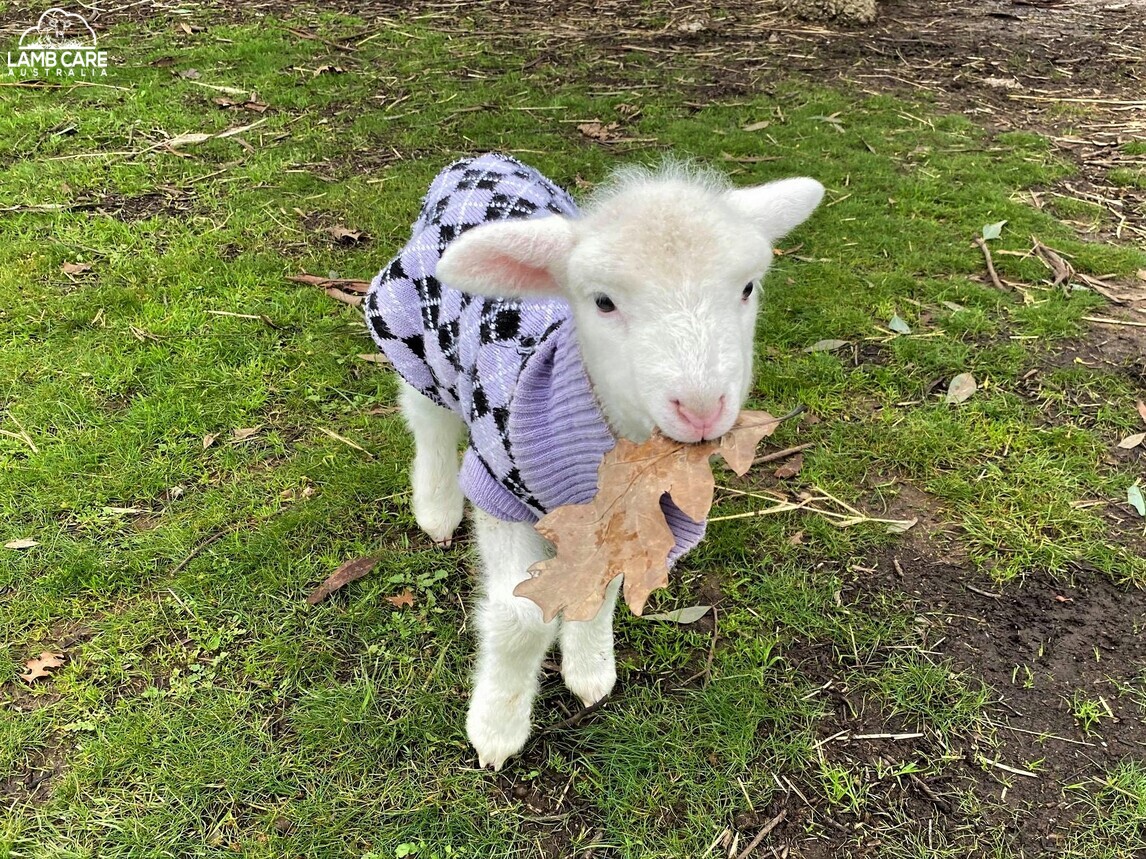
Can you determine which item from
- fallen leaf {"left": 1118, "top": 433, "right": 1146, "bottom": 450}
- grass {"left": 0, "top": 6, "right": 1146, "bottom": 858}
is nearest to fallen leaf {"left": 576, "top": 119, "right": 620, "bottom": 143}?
grass {"left": 0, "top": 6, "right": 1146, "bottom": 858}

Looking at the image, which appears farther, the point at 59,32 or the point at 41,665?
the point at 59,32

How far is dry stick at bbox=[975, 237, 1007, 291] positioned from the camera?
14.2 feet

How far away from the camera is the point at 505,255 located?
175 cm

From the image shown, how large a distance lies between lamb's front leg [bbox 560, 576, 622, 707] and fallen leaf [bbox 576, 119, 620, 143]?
423 centimetres

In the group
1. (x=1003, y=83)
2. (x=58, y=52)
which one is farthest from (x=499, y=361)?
(x=58, y=52)

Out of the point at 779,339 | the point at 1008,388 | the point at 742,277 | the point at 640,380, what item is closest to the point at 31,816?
the point at 640,380

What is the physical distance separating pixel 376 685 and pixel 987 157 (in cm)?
550

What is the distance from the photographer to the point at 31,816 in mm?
2135

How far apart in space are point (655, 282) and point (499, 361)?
0.67 meters

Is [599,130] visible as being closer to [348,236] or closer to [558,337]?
[348,236]

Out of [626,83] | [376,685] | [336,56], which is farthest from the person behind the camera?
[336,56]

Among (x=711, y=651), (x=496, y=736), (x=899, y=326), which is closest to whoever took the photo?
(x=496, y=736)

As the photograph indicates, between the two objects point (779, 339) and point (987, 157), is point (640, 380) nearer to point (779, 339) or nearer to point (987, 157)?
point (779, 339)

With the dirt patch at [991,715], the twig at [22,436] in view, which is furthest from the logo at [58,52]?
the dirt patch at [991,715]
